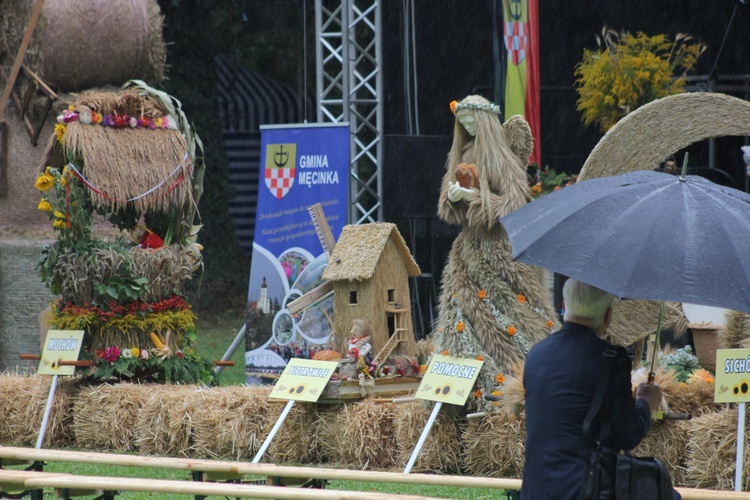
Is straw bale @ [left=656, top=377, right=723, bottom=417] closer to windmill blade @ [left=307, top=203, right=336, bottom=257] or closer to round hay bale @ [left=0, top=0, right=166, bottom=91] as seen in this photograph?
windmill blade @ [left=307, top=203, right=336, bottom=257]

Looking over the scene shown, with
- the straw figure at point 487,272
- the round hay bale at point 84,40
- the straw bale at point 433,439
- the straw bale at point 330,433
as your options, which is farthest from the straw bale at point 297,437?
the round hay bale at point 84,40

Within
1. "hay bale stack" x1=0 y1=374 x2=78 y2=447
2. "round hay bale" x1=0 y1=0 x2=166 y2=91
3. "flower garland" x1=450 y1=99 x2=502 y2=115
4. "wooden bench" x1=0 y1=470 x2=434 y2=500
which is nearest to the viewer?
"wooden bench" x1=0 y1=470 x2=434 y2=500

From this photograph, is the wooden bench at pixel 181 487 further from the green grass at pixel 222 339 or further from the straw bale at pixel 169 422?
the green grass at pixel 222 339

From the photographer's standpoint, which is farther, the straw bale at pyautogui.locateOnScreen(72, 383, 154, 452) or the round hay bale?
the round hay bale

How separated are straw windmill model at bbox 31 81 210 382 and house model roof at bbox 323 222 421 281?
1168 mm

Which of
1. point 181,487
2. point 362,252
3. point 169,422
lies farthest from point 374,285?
point 181,487

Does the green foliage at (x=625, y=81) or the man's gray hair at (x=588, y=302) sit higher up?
the green foliage at (x=625, y=81)

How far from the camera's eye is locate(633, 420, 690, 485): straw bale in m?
5.96

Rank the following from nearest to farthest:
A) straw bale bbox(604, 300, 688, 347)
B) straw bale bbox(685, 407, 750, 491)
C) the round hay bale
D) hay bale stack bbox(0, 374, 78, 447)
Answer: straw bale bbox(685, 407, 750, 491) → straw bale bbox(604, 300, 688, 347) → hay bale stack bbox(0, 374, 78, 447) → the round hay bale

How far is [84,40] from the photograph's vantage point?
35.0 ft

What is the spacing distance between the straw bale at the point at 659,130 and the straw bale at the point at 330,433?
7.15 feet

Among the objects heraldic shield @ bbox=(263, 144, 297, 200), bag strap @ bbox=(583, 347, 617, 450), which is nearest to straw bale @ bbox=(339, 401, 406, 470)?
heraldic shield @ bbox=(263, 144, 297, 200)

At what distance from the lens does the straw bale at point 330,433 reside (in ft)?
22.9

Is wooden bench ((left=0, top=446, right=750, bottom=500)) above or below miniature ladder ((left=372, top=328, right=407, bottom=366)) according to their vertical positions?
below
